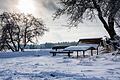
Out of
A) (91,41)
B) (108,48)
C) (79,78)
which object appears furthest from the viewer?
(91,41)

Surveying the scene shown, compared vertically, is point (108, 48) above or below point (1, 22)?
below

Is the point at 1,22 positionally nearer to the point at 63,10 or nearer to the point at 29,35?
the point at 29,35

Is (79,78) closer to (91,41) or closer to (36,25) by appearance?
(91,41)

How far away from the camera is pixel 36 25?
183ft

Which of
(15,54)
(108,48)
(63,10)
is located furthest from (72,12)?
(15,54)

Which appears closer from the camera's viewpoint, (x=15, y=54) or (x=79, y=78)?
(x=79, y=78)

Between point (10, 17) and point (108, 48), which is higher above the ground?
point (10, 17)

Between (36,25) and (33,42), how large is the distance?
332cm

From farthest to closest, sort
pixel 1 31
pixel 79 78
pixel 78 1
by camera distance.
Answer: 1. pixel 1 31
2. pixel 78 1
3. pixel 79 78

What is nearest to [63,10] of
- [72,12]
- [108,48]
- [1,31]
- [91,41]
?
[72,12]

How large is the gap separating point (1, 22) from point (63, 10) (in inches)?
1095

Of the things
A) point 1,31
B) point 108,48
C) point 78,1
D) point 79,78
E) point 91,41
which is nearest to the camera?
point 79,78

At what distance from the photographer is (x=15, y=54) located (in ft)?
109

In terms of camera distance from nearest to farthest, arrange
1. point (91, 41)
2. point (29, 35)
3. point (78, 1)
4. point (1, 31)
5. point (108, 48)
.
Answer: point (78, 1) → point (108, 48) → point (91, 41) → point (1, 31) → point (29, 35)
